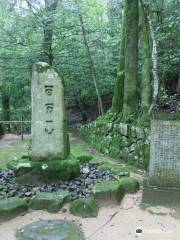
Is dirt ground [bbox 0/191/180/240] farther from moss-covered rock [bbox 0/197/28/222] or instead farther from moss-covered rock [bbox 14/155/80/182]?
moss-covered rock [bbox 14/155/80/182]

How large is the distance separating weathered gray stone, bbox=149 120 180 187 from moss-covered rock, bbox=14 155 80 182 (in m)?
1.68

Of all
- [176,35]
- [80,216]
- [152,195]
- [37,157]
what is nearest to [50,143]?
[37,157]

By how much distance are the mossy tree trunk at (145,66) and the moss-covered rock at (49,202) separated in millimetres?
3933

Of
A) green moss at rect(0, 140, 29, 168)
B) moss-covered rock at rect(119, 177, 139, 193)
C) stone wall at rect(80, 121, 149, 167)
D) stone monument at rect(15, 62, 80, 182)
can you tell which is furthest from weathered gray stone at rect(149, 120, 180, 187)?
green moss at rect(0, 140, 29, 168)

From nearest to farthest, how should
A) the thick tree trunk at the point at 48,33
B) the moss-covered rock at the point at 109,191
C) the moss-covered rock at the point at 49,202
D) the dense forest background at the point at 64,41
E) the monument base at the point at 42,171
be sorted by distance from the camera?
1. the moss-covered rock at the point at 49,202
2. the moss-covered rock at the point at 109,191
3. the monument base at the point at 42,171
4. the thick tree trunk at the point at 48,33
5. the dense forest background at the point at 64,41

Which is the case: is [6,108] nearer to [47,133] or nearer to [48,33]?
[48,33]

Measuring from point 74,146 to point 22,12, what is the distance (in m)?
6.44

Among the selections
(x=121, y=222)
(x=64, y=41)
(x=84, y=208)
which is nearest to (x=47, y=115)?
(x=84, y=208)

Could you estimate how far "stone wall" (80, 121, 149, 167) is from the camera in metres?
8.60

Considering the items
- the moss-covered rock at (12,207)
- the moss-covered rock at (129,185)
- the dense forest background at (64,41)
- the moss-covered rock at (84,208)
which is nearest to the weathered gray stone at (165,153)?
the moss-covered rock at (129,185)

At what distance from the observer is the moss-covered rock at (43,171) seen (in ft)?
21.9

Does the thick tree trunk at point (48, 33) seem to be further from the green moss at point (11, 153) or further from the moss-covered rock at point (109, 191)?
the moss-covered rock at point (109, 191)

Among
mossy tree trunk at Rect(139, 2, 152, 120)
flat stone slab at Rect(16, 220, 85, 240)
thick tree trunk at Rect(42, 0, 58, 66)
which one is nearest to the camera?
flat stone slab at Rect(16, 220, 85, 240)

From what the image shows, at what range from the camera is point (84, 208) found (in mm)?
5676
